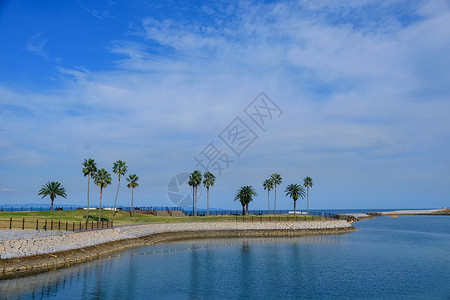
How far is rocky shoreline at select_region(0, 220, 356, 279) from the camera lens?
45.5m

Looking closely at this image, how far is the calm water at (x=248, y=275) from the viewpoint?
40094 mm

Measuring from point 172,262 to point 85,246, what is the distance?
536 inches

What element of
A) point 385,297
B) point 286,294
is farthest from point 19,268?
point 385,297

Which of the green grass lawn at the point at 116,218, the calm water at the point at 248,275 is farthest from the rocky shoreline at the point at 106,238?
the green grass lawn at the point at 116,218

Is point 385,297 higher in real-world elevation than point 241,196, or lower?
lower

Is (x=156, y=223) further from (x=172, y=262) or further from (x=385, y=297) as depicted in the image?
(x=385, y=297)

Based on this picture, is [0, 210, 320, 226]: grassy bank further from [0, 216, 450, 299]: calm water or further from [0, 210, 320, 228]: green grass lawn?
[0, 216, 450, 299]: calm water

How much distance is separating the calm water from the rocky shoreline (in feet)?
9.51

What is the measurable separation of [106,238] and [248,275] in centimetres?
2830

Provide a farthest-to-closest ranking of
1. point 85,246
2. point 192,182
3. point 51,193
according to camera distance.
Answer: point 192,182, point 51,193, point 85,246

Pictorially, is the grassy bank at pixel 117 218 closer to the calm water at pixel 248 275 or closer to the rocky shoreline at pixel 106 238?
the rocky shoreline at pixel 106 238

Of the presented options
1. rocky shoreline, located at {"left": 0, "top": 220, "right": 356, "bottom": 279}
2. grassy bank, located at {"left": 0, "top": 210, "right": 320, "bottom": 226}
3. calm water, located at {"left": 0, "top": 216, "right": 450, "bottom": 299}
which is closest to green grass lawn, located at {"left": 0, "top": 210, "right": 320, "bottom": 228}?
grassy bank, located at {"left": 0, "top": 210, "right": 320, "bottom": 226}

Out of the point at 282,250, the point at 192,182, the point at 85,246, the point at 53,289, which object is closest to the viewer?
the point at 53,289

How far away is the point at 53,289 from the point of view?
38.9 meters
